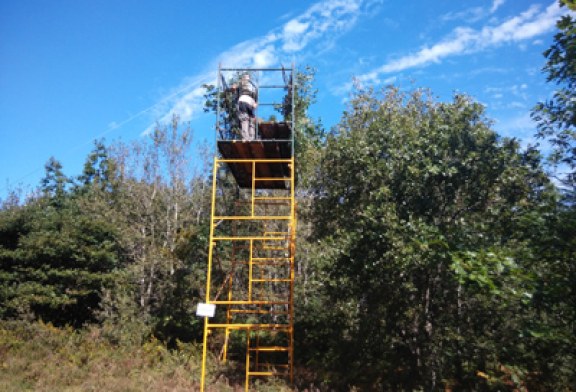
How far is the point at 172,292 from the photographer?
15.6m

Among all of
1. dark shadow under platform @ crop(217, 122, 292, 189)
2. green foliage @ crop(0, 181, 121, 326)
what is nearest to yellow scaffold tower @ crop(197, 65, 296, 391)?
dark shadow under platform @ crop(217, 122, 292, 189)

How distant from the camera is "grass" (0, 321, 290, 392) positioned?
9.91m

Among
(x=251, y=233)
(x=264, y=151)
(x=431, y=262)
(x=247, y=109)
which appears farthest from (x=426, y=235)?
(x=251, y=233)

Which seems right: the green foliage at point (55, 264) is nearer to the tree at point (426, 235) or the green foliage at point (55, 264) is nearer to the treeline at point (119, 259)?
the treeline at point (119, 259)

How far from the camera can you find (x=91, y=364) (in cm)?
1141

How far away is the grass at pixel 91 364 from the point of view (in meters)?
9.91

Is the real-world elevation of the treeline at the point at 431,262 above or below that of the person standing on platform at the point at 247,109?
below

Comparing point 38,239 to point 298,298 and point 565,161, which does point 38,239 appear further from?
point 565,161

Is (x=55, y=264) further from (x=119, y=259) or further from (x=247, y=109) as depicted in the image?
(x=247, y=109)

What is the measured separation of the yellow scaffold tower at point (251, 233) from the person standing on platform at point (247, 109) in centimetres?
2

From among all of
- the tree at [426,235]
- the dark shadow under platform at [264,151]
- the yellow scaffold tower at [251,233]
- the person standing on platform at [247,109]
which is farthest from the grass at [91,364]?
the person standing on platform at [247,109]

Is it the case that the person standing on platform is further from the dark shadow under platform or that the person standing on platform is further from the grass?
the grass

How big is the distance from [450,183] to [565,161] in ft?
6.78

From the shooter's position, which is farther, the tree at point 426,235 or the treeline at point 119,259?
the treeline at point 119,259
